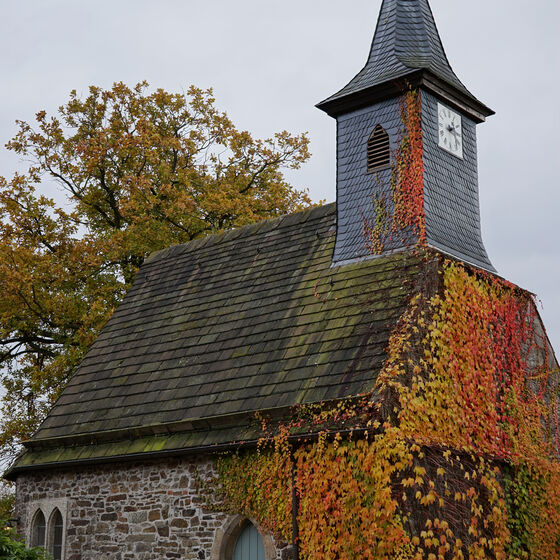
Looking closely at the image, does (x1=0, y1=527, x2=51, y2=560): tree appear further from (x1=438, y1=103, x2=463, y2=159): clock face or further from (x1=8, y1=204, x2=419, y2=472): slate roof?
(x1=438, y1=103, x2=463, y2=159): clock face

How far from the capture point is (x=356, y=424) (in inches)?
442

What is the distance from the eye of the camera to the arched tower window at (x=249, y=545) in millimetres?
12438

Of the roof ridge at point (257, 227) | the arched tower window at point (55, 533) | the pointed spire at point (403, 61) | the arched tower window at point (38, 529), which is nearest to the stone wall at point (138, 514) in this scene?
the arched tower window at point (38, 529)

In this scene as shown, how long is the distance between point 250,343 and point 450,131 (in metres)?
5.36

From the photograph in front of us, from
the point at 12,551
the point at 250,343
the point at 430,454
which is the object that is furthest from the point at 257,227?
the point at 12,551

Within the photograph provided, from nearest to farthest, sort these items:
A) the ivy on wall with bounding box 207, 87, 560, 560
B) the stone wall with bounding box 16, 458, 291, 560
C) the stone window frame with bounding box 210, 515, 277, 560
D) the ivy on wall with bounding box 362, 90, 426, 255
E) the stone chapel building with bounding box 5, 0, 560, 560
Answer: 1. the ivy on wall with bounding box 207, 87, 560, 560
2. the stone window frame with bounding box 210, 515, 277, 560
3. the stone wall with bounding box 16, 458, 291, 560
4. the stone chapel building with bounding box 5, 0, 560, 560
5. the ivy on wall with bounding box 362, 90, 426, 255

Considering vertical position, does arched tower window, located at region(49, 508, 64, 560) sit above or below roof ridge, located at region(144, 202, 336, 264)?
below

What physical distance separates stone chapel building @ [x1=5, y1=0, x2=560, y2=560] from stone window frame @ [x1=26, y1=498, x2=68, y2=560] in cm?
3

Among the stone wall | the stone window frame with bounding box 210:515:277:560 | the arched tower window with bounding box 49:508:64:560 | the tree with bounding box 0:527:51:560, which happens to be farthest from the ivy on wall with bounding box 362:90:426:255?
the arched tower window with bounding box 49:508:64:560

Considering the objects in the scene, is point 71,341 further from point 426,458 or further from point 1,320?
point 426,458

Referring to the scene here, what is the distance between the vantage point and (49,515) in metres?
15.5

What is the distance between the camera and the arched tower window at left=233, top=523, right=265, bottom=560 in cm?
1244

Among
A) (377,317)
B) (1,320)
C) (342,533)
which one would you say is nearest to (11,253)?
(1,320)

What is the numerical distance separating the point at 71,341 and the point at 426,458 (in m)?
14.6
